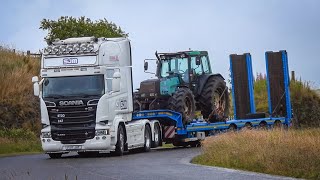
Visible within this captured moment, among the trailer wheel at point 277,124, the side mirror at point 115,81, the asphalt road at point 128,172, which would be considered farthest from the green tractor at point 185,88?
the asphalt road at point 128,172

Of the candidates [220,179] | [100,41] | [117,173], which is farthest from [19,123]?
[220,179]

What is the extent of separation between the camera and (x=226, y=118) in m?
31.2

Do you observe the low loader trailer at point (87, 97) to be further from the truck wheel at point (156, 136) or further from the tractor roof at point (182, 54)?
the tractor roof at point (182, 54)

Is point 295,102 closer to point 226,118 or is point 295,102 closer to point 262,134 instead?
point 226,118

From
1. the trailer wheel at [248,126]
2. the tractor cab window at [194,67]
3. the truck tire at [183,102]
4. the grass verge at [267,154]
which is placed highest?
the tractor cab window at [194,67]

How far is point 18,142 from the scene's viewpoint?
31.6 m

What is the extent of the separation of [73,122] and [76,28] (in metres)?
32.7

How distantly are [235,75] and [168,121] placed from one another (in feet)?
24.1

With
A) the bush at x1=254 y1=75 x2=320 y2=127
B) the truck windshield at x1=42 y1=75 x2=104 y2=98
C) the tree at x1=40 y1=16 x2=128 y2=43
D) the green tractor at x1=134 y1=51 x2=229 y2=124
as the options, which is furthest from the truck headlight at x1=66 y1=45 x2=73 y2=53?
the tree at x1=40 y1=16 x2=128 y2=43

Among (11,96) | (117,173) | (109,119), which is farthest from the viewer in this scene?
(11,96)

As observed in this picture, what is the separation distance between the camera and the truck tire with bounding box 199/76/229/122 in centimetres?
2933

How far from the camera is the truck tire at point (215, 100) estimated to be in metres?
29.3

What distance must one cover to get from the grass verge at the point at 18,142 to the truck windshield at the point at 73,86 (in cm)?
649

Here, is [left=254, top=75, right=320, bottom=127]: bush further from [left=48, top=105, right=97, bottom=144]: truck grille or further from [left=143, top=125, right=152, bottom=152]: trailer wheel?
[left=48, top=105, right=97, bottom=144]: truck grille
